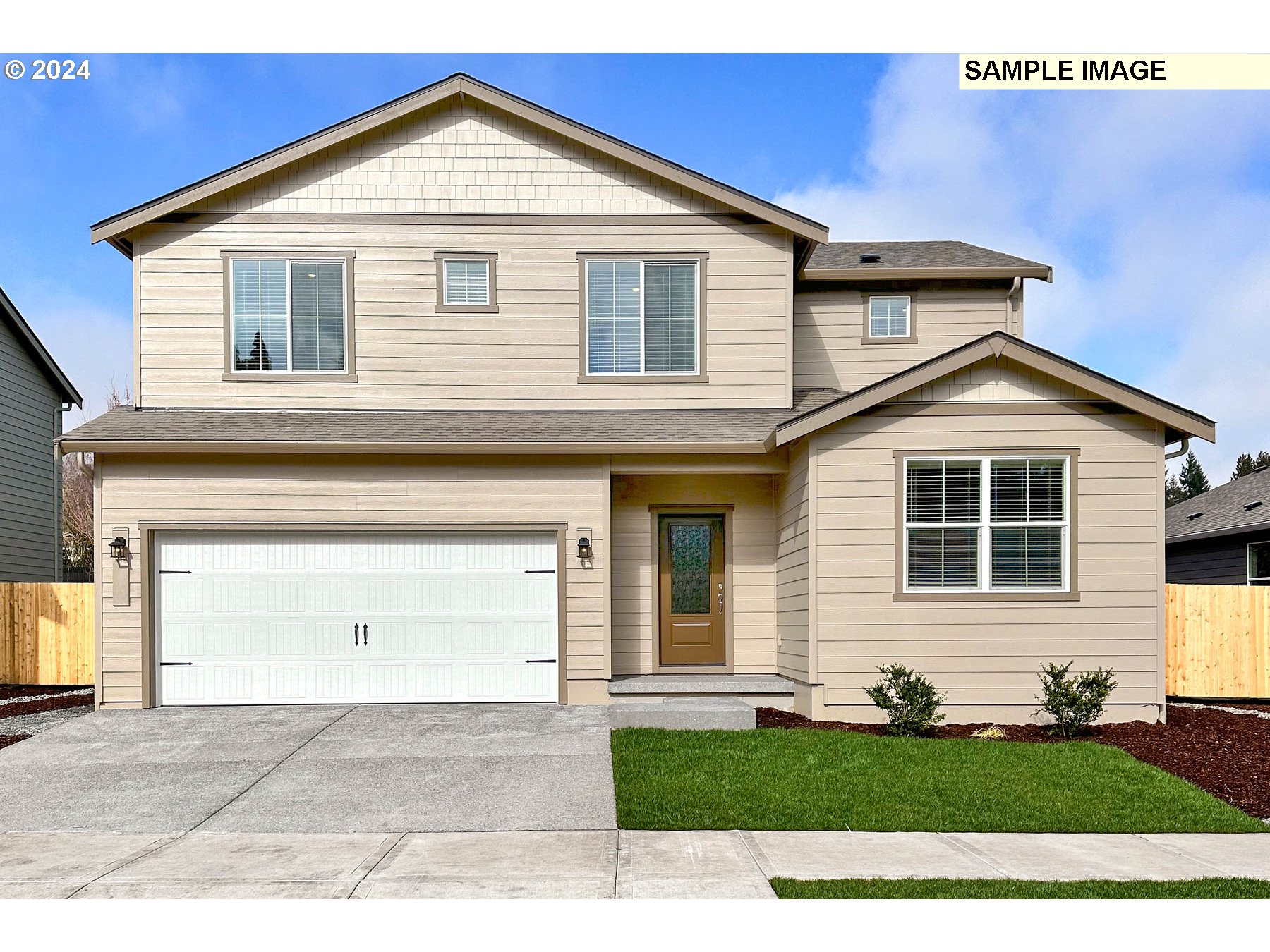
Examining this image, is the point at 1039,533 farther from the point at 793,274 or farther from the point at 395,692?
the point at 395,692

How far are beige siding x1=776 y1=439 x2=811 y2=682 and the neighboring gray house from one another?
42.5 ft

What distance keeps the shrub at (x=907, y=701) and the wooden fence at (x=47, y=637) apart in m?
11.5

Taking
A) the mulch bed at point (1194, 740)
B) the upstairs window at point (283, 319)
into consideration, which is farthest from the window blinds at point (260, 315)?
the mulch bed at point (1194, 740)

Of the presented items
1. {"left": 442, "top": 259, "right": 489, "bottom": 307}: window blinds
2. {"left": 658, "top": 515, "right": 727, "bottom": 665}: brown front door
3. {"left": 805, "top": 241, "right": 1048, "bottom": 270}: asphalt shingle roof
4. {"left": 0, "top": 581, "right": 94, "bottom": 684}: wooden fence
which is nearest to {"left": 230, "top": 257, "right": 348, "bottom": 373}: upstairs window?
{"left": 442, "top": 259, "right": 489, "bottom": 307}: window blinds

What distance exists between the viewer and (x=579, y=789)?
8.31m

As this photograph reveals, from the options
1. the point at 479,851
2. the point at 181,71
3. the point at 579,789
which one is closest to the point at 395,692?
the point at 579,789

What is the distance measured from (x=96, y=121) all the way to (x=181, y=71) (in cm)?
249

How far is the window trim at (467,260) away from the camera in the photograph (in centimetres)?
1298

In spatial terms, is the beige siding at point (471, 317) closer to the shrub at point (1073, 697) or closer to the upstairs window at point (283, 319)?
the upstairs window at point (283, 319)

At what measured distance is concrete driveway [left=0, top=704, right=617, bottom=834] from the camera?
7680 mm

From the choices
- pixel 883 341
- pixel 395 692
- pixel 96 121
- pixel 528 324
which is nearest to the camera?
pixel 395 692

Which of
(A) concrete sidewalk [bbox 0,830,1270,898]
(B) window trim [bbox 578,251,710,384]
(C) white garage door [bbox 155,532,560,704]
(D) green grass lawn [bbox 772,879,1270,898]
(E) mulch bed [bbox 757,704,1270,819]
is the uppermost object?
(B) window trim [bbox 578,251,710,384]

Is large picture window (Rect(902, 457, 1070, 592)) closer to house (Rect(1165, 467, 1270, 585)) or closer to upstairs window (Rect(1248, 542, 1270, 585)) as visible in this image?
house (Rect(1165, 467, 1270, 585))

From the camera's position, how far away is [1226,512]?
19.2m
